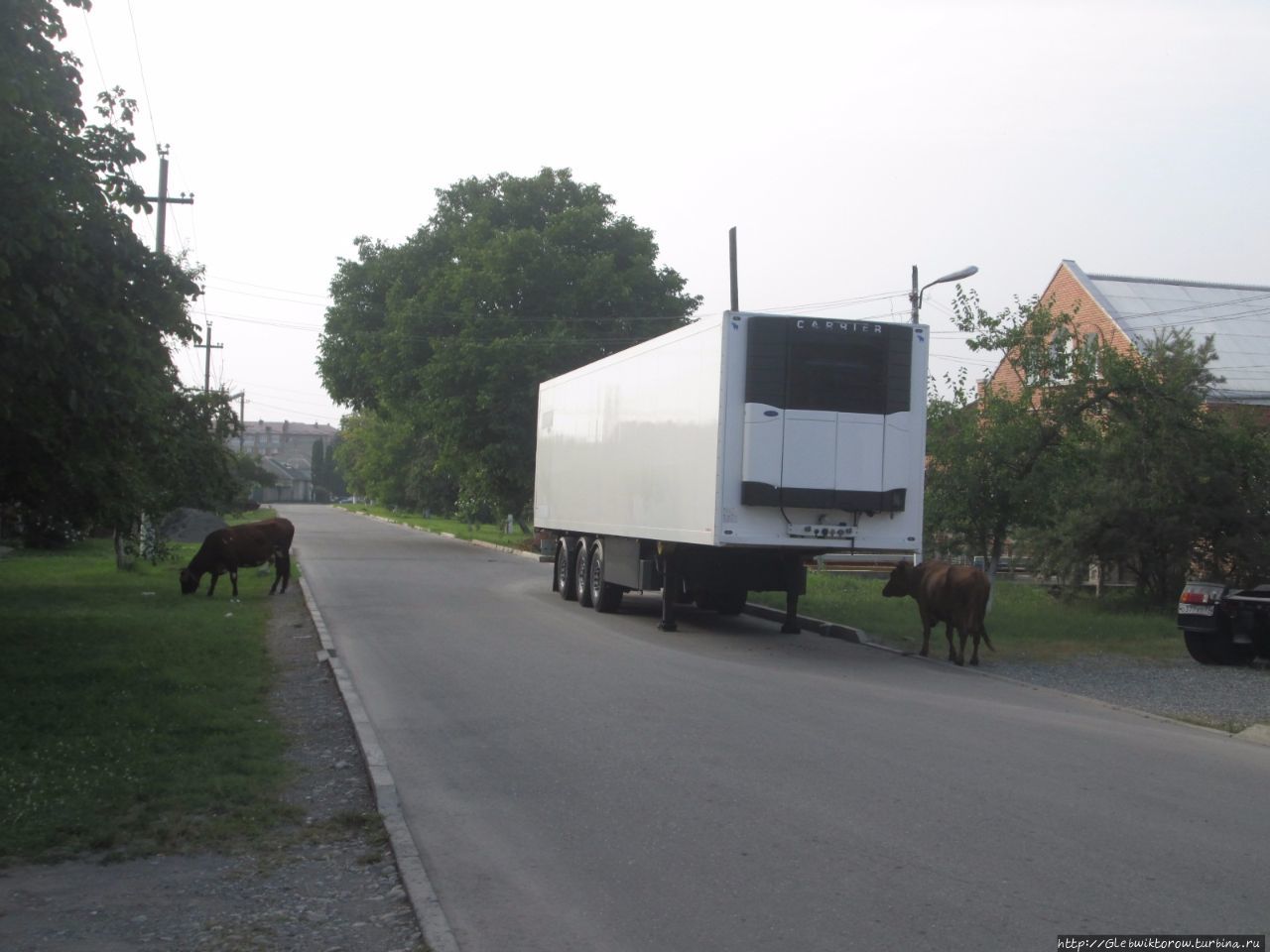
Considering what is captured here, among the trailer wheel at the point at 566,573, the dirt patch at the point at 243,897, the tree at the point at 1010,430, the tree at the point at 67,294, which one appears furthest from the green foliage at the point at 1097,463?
the dirt patch at the point at 243,897

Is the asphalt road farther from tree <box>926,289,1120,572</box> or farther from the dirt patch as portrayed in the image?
tree <box>926,289,1120,572</box>

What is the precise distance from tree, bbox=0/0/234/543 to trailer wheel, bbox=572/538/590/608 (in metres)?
8.53

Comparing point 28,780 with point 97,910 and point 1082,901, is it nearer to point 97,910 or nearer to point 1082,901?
point 97,910

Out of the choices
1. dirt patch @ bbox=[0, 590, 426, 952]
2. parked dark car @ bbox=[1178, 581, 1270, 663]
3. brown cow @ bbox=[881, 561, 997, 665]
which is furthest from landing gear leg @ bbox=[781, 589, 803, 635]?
dirt patch @ bbox=[0, 590, 426, 952]

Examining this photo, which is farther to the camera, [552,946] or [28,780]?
[28,780]

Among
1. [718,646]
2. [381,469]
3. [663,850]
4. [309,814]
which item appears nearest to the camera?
[663,850]

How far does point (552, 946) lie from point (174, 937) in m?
1.59

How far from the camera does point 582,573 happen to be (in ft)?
76.2

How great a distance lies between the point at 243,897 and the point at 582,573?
1713 cm

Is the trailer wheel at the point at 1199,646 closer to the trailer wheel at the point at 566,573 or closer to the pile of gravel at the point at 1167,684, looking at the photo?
the pile of gravel at the point at 1167,684

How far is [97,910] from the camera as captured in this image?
19.4ft

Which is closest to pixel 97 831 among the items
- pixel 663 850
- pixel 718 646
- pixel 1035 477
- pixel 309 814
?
pixel 309 814

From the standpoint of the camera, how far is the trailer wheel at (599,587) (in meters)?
21.8

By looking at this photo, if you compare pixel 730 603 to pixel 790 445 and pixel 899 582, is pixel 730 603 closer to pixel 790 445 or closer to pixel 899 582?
pixel 899 582
